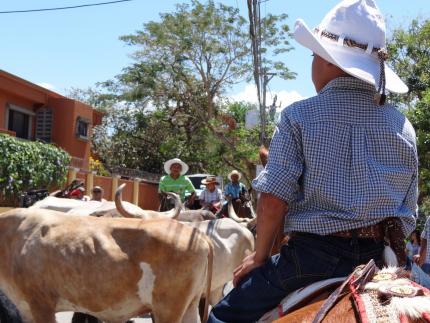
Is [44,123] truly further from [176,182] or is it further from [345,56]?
[345,56]

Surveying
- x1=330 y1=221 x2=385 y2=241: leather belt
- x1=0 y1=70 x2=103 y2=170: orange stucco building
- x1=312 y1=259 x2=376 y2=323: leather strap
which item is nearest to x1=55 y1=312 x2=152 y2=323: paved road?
x1=330 y1=221 x2=385 y2=241: leather belt

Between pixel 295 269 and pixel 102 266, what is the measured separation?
371 cm

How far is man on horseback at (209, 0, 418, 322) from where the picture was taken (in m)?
2.60

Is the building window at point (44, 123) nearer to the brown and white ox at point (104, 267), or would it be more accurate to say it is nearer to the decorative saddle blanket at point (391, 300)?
the brown and white ox at point (104, 267)

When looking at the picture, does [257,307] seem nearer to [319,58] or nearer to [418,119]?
[319,58]

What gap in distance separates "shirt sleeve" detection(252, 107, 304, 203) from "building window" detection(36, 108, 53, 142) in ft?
77.8

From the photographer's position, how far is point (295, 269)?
8.62ft

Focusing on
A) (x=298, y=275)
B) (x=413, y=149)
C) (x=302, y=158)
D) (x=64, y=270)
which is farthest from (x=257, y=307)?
(x=64, y=270)

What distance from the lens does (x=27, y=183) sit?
1738cm

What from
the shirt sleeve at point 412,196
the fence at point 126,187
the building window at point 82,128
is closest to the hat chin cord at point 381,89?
the shirt sleeve at point 412,196

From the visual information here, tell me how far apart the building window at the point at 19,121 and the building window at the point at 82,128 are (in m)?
2.07

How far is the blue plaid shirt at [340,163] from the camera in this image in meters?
2.59

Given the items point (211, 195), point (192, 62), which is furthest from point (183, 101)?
point (211, 195)

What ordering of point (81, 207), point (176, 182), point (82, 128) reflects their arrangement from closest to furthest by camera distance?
point (81, 207) < point (176, 182) < point (82, 128)
